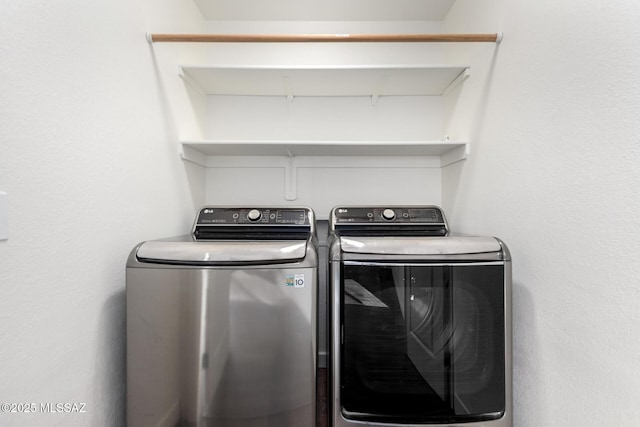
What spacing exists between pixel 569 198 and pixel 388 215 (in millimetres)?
697

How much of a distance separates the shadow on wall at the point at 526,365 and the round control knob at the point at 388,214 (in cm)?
56

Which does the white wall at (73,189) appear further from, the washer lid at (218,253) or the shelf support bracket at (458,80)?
the shelf support bracket at (458,80)

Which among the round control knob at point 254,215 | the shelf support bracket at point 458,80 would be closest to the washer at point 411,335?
the round control knob at point 254,215

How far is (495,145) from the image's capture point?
122 cm

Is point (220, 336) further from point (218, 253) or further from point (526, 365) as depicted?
point (526, 365)

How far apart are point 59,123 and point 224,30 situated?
138cm

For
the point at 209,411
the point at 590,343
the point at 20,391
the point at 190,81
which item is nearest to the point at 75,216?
the point at 20,391

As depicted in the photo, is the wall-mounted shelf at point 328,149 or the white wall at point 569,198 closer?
the white wall at point 569,198

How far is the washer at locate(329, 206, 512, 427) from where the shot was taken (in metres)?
0.97

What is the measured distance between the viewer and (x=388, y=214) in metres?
1.42

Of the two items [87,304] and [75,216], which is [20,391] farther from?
[75,216]

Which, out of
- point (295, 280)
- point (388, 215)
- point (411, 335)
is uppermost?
point (388, 215)

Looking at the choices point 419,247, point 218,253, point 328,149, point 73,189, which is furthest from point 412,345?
point 73,189

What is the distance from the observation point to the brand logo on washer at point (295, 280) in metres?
0.95
